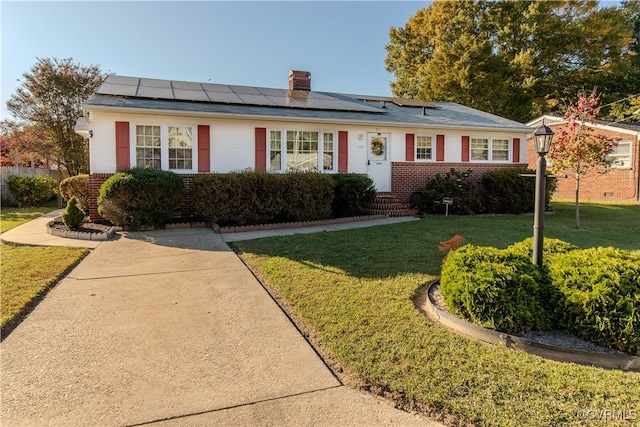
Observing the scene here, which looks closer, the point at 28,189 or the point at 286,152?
the point at 286,152

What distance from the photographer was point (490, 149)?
14.7 m

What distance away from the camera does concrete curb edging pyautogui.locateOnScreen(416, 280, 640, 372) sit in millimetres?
3125

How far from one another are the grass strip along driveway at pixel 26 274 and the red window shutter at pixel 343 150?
7981 mm

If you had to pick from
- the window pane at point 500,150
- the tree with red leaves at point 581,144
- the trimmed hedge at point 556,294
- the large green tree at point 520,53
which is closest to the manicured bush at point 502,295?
the trimmed hedge at point 556,294

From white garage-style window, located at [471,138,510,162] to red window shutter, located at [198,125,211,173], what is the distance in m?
9.74

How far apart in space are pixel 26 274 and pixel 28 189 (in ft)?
43.3

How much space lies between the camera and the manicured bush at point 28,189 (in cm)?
1551

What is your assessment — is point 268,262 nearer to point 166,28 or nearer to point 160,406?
point 160,406

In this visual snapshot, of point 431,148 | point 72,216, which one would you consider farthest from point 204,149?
point 431,148

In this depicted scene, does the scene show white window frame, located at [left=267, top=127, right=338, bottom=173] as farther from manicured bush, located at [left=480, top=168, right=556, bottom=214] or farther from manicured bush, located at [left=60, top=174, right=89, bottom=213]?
manicured bush, located at [left=60, top=174, right=89, bottom=213]

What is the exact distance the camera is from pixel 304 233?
29.0 ft

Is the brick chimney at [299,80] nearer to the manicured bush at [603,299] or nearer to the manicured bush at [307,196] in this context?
the manicured bush at [307,196]

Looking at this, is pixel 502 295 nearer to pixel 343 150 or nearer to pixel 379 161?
pixel 343 150

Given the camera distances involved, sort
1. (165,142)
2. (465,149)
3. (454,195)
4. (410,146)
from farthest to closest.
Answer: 1. (465,149)
2. (410,146)
3. (454,195)
4. (165,142)
